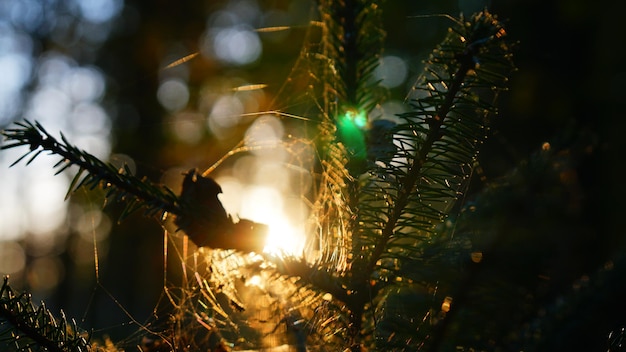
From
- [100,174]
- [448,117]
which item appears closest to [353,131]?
[448,117]

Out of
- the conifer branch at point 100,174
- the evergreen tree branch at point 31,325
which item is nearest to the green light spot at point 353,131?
the conifer branch at point 100,174

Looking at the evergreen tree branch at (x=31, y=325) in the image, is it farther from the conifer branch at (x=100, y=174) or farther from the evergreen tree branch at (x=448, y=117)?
the evergreen tree branch at (x=448, y=117)

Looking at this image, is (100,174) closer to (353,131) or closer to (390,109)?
(353,131)

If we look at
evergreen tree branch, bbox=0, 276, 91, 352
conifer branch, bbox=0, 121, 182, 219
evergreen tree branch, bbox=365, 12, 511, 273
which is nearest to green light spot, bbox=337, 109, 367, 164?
evergreen tree branch, bbox=365, 12, 511, 273

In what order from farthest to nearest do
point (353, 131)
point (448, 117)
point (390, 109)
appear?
point (390, 109), point (353, 131), point (448, 117)

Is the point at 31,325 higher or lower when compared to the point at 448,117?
lower

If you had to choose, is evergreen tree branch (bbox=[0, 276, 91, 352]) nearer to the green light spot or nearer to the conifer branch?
the conifer branch

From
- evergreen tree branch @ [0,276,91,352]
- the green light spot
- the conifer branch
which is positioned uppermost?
the green light spot

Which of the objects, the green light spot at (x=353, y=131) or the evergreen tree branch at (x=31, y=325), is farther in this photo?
the green light spot at (x=353, y=131)

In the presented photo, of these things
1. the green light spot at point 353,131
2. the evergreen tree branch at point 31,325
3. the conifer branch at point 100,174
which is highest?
the green light spot at point 353,131
